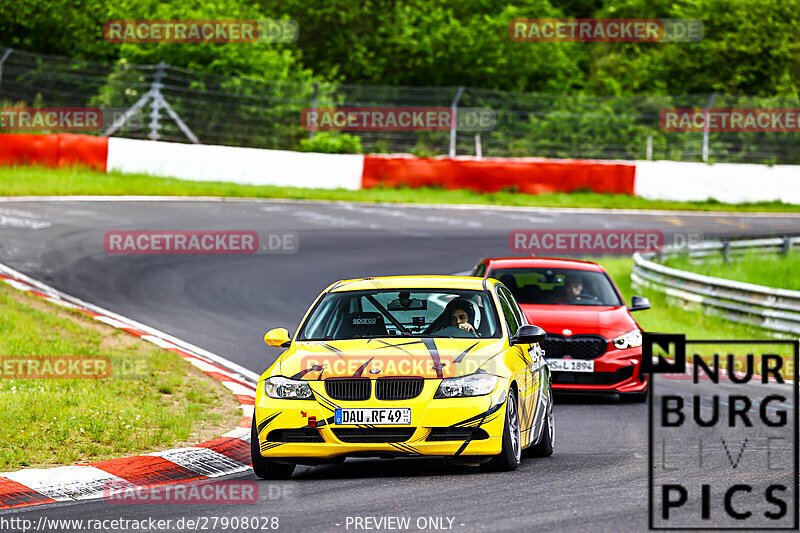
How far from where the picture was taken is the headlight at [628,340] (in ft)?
40.4

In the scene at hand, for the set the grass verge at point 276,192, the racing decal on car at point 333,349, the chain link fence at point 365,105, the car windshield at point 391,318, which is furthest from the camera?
the chain link fence at point 365,105

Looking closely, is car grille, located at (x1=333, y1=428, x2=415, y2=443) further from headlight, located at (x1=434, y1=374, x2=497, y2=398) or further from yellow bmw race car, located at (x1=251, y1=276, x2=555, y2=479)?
headlight, located at (x1=434, y1=374, x2=497, y2=398)

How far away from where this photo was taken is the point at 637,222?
2867 centimetres

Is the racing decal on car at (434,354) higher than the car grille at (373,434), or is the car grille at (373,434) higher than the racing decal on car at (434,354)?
the racing decal on car at (434,354)

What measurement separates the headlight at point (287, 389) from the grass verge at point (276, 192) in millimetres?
18984

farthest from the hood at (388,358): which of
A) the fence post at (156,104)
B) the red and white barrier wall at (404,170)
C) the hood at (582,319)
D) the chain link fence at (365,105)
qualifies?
the fence post at (156,104)

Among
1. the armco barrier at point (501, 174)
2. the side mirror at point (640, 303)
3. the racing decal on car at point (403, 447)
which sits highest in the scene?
the armco barrier at point (501, 174)

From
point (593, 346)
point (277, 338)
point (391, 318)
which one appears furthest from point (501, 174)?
point (277, 338)

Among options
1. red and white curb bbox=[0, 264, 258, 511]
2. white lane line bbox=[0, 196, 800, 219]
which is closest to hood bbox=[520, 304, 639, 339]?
red and white curb bbox=[0, 264, 258, 511]

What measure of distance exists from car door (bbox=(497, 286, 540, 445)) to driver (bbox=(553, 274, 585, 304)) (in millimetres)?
3795

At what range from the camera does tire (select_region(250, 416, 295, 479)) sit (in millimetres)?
7977

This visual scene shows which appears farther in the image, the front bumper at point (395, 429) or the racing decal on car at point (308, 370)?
the racing decal on car at point (308, 370)

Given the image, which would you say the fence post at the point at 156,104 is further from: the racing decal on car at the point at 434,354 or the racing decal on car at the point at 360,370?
the racing decal on car at the point at 360,370

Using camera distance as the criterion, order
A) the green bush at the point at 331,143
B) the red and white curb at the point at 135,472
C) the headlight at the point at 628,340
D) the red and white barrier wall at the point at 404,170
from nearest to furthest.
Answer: the red and white curb at the point at 135,472 < the headlight at the point at 628,340 < the red and white barrier wall at the point at 404,170 < the green bush at the point at 331,143
